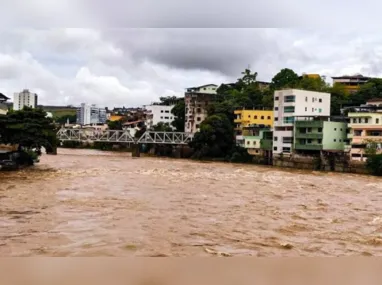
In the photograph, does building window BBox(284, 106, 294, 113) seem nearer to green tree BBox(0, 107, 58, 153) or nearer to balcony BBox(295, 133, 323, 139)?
balcony BBox(295, 133, 323, 139)

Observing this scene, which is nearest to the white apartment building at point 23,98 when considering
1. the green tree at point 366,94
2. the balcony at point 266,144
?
the balcony at point 266,144

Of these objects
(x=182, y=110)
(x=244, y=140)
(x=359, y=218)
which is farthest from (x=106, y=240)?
(x=182, y=110)

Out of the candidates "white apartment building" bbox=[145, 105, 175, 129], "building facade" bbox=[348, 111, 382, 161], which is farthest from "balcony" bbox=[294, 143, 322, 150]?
"white apartment building" bbox=[145, 105, 175, 129]

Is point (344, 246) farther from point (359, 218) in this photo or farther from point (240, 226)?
point (359, 218)

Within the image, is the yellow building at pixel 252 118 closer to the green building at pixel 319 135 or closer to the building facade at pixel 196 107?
the green building at pixel 319 135

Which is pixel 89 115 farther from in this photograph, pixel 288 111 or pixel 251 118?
pixel 288 111

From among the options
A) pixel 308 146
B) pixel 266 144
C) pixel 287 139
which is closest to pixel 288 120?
pixel 287 139
